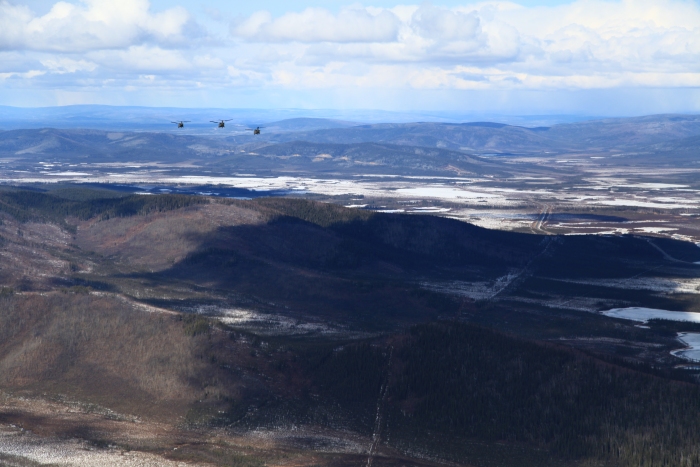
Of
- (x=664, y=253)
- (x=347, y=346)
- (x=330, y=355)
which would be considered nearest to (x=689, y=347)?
(x=347, y=346)

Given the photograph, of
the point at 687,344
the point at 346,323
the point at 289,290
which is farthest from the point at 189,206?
the point at 687,344

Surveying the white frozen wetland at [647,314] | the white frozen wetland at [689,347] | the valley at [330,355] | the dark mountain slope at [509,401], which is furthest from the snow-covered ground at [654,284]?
the dark mountain slope at [509,401]

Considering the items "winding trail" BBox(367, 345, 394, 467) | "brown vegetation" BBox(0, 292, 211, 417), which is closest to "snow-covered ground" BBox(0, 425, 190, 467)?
"brown vegetation" BBox(0, 292, 211, 417)

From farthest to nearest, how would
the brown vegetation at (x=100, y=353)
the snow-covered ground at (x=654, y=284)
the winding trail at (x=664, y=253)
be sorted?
the winding trail at (x=664, y=253)
the snow-covered ground at (x=654, y=284)
the brown vegetation at (x=100, y=353)

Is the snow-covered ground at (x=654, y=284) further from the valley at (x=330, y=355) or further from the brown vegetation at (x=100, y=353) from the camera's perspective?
the brown vegetation at (x=100, y=353)

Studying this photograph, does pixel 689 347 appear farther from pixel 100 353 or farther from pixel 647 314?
pixel 100 353
